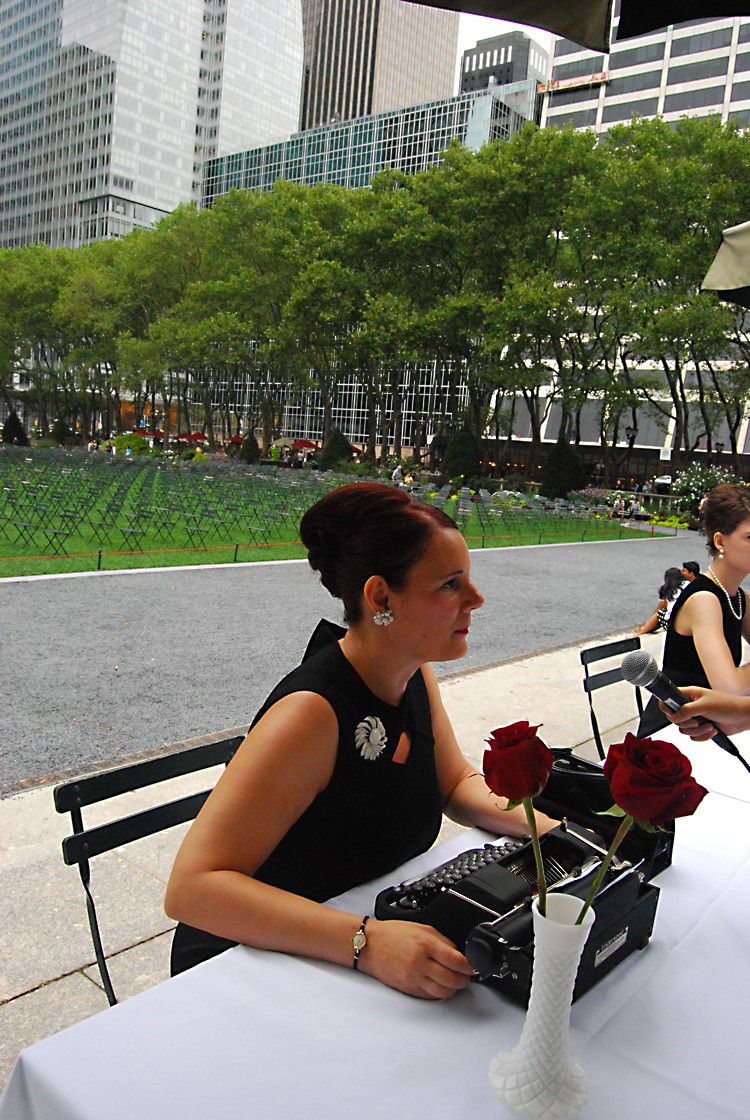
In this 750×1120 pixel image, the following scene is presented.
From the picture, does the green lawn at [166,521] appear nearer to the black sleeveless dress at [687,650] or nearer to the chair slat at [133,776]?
the black sleeveless dress at [687,650]

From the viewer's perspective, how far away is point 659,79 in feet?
229

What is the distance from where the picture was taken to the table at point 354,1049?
117 cm

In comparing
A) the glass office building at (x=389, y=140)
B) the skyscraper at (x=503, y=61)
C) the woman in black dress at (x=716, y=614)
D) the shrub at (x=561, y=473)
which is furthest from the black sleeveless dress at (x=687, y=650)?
the skyscraper at (x=503, y=61)

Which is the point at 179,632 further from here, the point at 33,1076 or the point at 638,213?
the point at 638,213

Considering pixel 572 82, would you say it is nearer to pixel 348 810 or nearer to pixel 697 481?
pixel 697 481

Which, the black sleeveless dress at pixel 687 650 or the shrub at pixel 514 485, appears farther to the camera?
the shrub at pixel 514 485

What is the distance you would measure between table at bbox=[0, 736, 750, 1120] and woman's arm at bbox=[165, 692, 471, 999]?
4 cm

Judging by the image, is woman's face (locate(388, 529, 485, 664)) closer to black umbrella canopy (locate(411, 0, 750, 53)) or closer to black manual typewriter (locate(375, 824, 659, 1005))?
black manual typewriter (locate(375, 824, 659, 1005))

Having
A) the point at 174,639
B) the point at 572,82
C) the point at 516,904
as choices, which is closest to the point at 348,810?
the point at 516,904

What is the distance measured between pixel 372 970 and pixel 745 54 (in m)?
80.5

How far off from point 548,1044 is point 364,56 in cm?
17509

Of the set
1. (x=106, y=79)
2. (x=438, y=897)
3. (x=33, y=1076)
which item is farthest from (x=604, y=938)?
(x=106, y=79)

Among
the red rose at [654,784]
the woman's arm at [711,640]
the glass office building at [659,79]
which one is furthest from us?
the glass office building at [659,79]

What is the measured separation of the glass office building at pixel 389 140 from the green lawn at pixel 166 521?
63.2 metres
